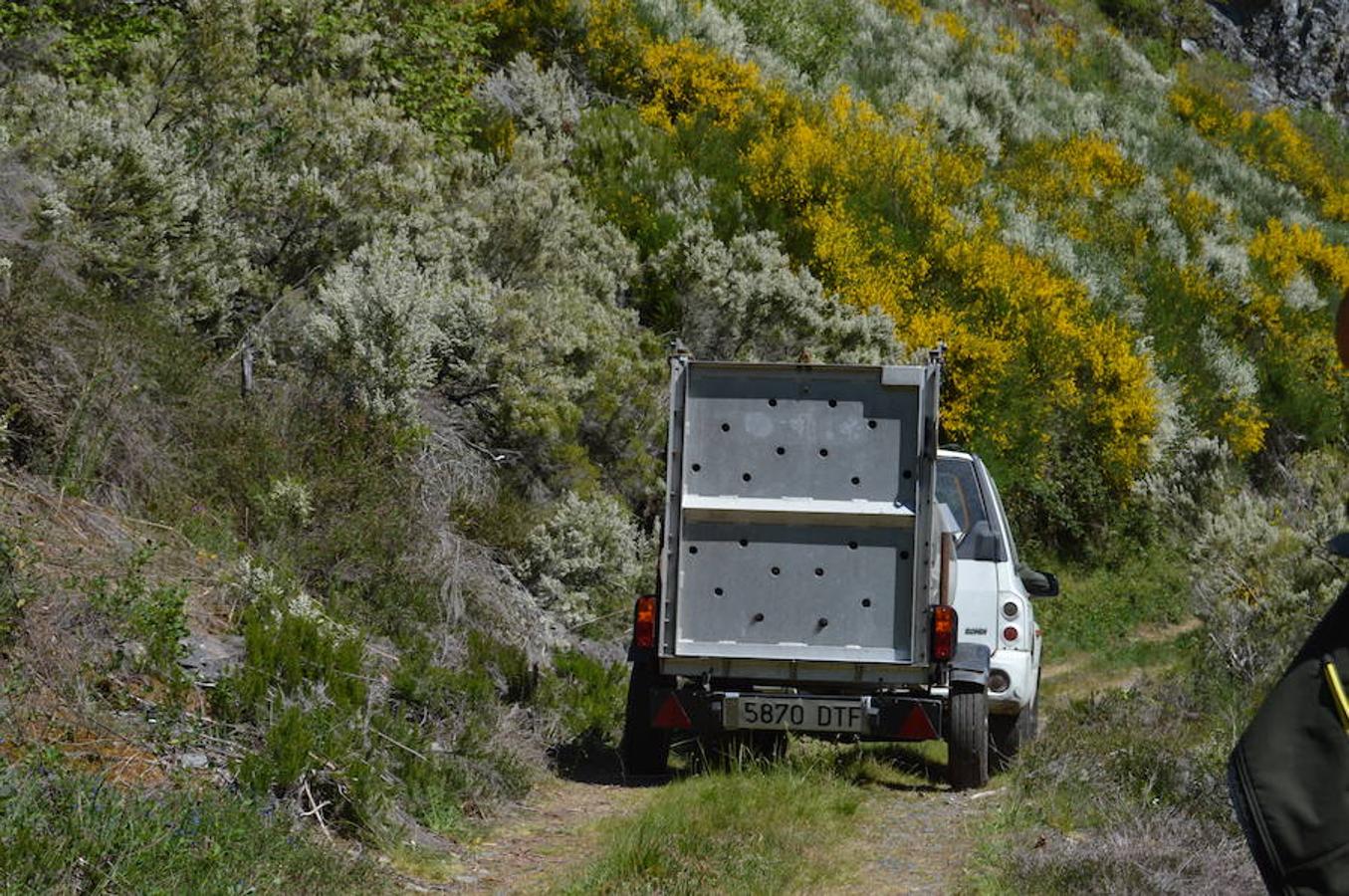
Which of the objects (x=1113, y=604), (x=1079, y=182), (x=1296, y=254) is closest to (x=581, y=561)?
(x=1113, y=604)

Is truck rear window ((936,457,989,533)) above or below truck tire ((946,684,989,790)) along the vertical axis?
above

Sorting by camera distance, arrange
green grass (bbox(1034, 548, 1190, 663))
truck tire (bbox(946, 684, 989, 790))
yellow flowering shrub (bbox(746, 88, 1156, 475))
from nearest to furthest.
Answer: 1. truck tire (bbox(946, 684, 989, 790))
2. green grass (bbox(1034, 548, 1190, 663))
3. yellow flowering shrub (bbox(746, 88, 1156, 475))

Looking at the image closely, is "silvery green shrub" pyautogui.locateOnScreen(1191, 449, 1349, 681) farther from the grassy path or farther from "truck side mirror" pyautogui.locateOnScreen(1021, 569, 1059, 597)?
the grassy path

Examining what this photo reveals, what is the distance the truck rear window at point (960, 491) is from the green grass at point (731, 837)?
238cm

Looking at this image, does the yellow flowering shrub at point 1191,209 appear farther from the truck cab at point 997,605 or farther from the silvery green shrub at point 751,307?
the truck cab at point 997,605

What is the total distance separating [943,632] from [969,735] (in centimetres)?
67

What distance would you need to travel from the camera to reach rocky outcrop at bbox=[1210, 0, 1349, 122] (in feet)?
150

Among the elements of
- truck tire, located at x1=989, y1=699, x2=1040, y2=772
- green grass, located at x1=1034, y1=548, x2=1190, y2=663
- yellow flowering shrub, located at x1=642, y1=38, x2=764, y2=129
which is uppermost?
yellow flowering shrub, located at x1=642, y1=38, x2=764, y2=129

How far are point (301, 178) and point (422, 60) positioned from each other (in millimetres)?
5720

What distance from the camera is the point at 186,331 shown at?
1067cm

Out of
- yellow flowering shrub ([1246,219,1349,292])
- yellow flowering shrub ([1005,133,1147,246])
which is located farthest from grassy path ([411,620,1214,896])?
yellow flowering shrub ([1246,219,1349,292])

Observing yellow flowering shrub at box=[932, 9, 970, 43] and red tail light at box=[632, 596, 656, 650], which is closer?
red tail light at box=[632, 596, 656, 650]

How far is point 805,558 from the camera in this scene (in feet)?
27.9

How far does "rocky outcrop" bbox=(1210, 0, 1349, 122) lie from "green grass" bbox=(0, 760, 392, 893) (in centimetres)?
4502
